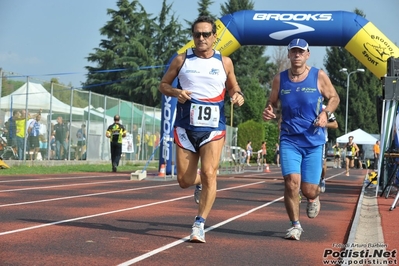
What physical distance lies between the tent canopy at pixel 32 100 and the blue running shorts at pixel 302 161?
1690cm

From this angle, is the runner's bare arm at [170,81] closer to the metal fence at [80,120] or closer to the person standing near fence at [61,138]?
the metal fence at [80,120]

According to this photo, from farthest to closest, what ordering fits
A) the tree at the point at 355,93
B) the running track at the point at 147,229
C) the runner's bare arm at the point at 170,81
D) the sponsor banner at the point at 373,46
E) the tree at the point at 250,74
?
1. the tree at the point at 355,93
2. the tree at the point at 250,74
3. the sponsor banner at the point at 373,46
4. the runner's bare arm at the point at 170,81
5. the running track at the point at 147,229


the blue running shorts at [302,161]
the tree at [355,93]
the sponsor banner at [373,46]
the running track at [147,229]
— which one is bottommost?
the running track at [147,229]

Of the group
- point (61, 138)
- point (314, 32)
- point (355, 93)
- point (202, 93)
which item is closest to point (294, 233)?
point (202, 93)

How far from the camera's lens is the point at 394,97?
51.0ft

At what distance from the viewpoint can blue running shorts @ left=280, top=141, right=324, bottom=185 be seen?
832 centimetres

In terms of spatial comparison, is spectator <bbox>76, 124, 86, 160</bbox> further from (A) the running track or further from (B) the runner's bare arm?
(B) the runner's bare arm

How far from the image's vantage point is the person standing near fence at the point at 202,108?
7.99 metres

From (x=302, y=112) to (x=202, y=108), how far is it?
3.67 feet

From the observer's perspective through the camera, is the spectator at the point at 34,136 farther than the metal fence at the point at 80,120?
Yes

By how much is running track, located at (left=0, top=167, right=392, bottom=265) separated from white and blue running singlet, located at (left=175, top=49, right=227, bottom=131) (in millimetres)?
1199

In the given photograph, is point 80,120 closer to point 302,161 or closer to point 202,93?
point 302,161

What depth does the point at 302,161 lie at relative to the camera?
27.8 ft

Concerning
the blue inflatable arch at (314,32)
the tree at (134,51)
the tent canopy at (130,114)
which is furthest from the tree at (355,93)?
the blue inflatable arch at (314,32)
